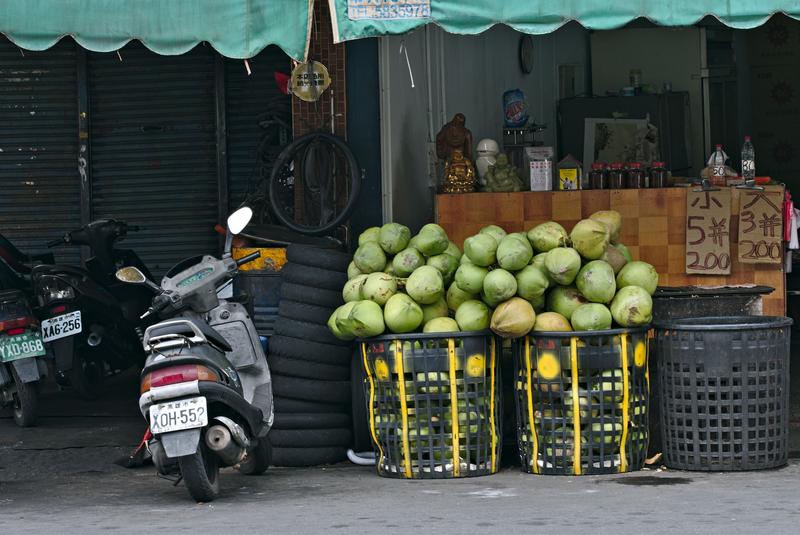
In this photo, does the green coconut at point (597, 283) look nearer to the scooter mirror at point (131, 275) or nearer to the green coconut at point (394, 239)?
the green coconut at point (394, 239)

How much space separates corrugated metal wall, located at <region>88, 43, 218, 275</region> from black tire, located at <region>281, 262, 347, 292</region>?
2.77 meters

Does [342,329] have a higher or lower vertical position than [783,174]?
lower

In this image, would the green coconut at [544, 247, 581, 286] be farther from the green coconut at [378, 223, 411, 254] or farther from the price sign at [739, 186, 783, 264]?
the price sign at [739, 186, 783, 264]

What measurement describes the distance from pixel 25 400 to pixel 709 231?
16.3 ft

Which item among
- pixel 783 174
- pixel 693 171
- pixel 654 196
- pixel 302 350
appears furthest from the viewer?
pixel 783 174

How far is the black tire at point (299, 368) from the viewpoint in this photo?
8.51 m

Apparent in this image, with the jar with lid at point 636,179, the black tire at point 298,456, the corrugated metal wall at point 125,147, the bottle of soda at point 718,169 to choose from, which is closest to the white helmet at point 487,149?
the jar with lid at point 636,179

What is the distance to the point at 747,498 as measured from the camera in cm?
707

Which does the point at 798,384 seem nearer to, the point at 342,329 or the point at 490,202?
the point at 490,202

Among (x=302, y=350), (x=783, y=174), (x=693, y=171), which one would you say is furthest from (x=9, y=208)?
(x=783, y=174)

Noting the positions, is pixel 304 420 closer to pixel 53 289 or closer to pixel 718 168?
pixel 53 289

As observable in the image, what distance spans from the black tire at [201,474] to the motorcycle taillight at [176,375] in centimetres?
35

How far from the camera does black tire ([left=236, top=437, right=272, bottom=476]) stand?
807 cm

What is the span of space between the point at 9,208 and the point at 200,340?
186 inches
